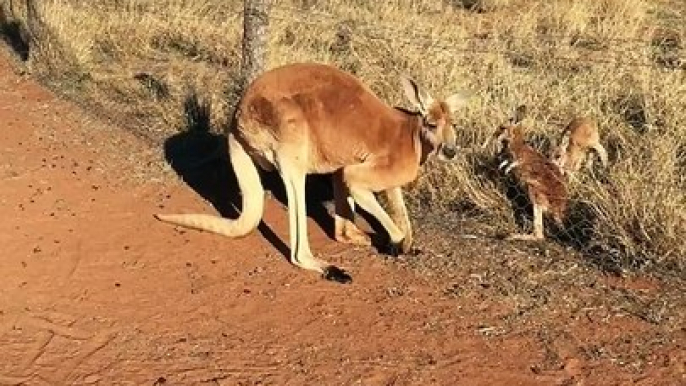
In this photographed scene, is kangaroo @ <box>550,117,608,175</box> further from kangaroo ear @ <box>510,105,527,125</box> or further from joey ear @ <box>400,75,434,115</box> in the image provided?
joey ear @ <box>400,75,434,115</box>

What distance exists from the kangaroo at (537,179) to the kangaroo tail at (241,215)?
5.53 feet

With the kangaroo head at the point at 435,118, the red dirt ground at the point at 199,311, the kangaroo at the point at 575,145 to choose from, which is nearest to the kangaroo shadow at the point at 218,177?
the red dirt ground at the point at 199,311

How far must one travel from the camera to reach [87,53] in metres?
11.1

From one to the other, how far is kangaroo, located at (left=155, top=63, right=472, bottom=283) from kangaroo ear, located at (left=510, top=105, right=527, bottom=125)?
0.89 m

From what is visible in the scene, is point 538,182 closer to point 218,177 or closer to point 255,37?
point 218,177

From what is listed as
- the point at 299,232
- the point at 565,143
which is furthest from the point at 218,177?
the point at 565,143

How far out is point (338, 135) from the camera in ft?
20.7

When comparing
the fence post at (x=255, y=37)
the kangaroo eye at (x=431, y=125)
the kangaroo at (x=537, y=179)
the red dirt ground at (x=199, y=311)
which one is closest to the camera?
the red dirt ground at (x=199, y=311)

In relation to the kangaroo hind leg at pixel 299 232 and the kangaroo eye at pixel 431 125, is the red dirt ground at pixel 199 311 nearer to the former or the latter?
the kangaroo hind leg at pixel 299 232

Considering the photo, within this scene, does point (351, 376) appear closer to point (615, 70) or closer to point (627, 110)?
point (627, 110)

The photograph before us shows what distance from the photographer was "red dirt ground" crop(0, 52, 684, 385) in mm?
4961

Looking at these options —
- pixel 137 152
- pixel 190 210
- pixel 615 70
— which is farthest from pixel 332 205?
pixel 615 70

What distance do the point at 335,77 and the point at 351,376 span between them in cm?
227

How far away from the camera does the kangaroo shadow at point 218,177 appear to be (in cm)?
724
